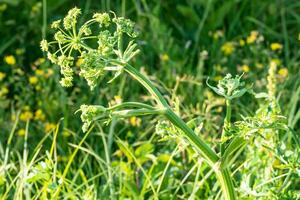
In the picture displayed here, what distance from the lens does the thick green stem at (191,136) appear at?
156 cm

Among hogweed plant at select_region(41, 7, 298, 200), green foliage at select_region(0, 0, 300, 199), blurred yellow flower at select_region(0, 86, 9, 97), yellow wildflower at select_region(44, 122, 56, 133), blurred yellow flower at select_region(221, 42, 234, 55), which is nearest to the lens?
hogweed plant at select_region(41, 7, 298, 200)

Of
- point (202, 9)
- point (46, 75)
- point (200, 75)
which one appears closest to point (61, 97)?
point (46, 75)

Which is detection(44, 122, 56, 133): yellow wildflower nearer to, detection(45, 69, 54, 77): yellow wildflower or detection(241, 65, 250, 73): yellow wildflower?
detection(45, 69, 54, 77): yellow wildflower

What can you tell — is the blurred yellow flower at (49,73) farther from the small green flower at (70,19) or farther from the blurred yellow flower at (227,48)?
the small green flower at (70,19)

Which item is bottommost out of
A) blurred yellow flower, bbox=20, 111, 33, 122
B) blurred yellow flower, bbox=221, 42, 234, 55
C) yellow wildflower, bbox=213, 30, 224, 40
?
blurred yellow flower, bbox=20, 111, 33, 122

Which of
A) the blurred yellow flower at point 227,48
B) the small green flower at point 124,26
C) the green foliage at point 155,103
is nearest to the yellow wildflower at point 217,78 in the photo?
the green foliage at point 155,103

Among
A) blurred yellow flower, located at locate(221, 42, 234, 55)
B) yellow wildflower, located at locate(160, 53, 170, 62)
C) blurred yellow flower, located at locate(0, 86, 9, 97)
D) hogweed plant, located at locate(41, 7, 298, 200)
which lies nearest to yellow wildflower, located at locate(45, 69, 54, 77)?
blurred yellow flower, located at locate(0, 86, 9, 97)

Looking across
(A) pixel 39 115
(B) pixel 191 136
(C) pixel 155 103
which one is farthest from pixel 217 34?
(B) pixel 191 136

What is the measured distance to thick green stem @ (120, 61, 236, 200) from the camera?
156 cm

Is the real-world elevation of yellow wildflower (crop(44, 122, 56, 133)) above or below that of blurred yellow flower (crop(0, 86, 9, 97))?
below

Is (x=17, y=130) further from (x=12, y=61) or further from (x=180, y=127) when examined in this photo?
(x=180, y=127)

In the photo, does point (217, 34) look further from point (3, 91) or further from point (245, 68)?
point (3, 91)

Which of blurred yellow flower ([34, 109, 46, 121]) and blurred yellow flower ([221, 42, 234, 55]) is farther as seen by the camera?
blurred yellow flower ([221, 42, 234, 55])

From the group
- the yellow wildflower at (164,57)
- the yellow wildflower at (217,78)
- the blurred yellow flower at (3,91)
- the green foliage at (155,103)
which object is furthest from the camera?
the yellow wildflower at (164,57)
